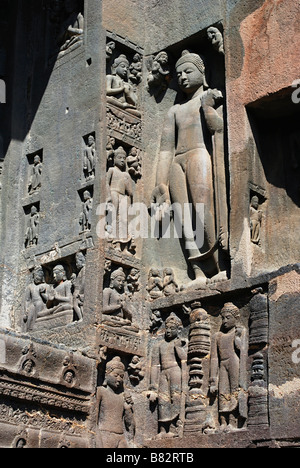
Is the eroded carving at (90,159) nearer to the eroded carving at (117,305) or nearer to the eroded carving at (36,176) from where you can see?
the eroded carving at (36,176)

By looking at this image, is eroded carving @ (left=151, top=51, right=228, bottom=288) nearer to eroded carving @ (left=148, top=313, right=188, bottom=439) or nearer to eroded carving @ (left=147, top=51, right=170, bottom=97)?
eroded carving @ (left=147, top=51, right=170, bottom=97)

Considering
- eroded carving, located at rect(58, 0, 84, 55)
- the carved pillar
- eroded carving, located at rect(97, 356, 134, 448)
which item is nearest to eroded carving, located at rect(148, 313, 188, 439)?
the carved pillar

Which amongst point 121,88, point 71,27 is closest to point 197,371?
point 121,88

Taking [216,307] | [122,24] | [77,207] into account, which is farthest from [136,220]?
[122,24]

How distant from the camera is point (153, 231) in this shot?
37.2 ft

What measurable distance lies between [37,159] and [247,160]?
8.94ft

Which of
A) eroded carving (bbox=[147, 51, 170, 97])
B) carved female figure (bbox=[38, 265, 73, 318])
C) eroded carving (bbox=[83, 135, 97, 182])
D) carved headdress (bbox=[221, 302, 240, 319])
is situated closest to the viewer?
carved headdress (bbox=[221, 302, 240, 319])

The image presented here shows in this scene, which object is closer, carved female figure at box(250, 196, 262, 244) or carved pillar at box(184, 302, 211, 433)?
carved pillar at box(184, 302, 211, 433)

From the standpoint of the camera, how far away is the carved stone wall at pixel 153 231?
32.2ft

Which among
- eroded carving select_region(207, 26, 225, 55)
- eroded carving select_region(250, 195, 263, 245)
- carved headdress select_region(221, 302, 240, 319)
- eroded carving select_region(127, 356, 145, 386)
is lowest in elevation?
eroded carving select_region(127, 356, 145, 386)

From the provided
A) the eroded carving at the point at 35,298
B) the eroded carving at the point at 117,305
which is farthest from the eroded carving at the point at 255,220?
the eroded carving at the point at 35,298

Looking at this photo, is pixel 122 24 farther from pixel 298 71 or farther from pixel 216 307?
pixel 216 307

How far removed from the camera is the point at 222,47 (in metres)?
11.1

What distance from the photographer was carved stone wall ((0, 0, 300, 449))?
9.81 metres
